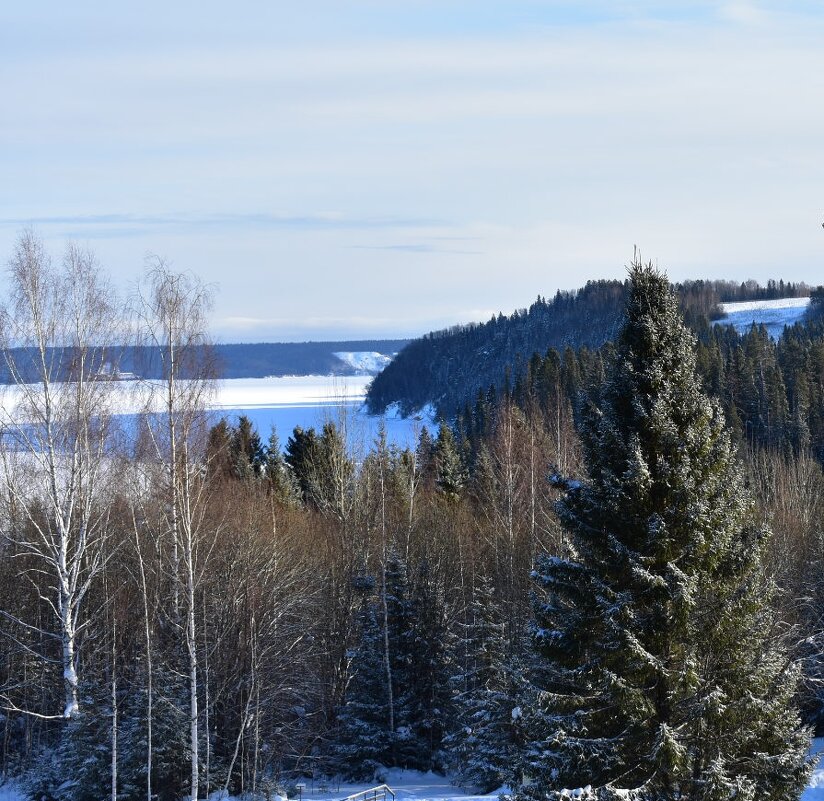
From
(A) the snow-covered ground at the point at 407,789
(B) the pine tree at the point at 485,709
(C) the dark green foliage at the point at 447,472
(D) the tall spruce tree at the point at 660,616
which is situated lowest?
(A) the snow-covered ground at the point at 407,789

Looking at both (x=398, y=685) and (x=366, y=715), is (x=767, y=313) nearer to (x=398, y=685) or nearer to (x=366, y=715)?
(x=398, y=685)

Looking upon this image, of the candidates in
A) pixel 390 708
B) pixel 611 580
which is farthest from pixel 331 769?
pixel 611 580

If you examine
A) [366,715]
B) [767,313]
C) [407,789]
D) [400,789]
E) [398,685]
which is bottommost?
[407,789]

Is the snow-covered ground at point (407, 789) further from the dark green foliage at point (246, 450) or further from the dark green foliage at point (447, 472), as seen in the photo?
the dark green foliage at point (447, 472)

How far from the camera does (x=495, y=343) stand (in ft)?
585

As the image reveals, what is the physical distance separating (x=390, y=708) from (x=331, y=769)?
8.38 feet

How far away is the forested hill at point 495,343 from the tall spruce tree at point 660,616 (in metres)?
142

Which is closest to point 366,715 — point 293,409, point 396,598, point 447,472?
point 396,598

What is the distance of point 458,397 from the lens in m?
149

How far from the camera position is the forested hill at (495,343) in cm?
16538

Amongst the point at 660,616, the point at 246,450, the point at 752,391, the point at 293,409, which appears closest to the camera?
the point at 660,616

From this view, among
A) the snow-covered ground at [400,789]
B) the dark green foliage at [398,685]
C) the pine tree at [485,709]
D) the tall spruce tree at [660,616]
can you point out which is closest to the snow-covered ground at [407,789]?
the snow-covered ground at [400,789]

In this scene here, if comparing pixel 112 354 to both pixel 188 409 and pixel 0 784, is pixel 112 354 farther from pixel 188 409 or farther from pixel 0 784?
pixel 0 784

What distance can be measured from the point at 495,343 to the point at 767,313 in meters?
49.1
